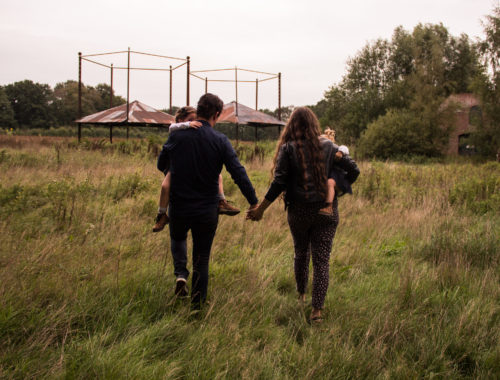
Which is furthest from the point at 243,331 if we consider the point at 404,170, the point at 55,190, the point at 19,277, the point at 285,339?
the point at 404,170

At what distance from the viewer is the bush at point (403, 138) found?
34031 mm

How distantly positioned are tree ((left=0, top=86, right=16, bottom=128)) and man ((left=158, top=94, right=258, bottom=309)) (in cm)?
7339

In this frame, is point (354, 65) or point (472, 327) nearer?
point (472, 327)

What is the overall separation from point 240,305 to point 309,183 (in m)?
1.29

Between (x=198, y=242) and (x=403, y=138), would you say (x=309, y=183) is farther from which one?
(x=403, y=138)

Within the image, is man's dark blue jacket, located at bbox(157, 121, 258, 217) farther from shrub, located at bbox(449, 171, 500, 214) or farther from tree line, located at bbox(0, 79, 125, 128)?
tree line, located at bbox(0, 79, 125, 128)

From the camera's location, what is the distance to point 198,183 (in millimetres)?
3309

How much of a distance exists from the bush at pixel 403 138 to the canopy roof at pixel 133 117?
66.3 ft

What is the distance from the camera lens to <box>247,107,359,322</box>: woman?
348 centimetres

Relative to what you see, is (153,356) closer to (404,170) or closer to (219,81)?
(404,170)

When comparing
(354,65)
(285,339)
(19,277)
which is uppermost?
(354,65)

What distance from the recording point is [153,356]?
260 centimetres

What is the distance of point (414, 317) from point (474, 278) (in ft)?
4.79

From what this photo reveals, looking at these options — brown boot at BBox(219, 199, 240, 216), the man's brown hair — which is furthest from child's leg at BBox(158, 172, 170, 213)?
the man's brown hair
